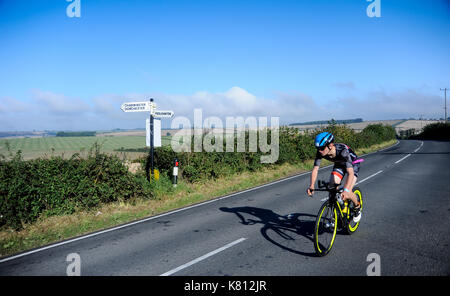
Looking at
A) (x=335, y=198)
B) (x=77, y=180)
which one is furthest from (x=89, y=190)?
(x=335, y=198)

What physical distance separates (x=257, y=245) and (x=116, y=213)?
15.1 ft

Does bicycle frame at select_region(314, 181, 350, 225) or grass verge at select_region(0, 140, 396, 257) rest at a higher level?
bicycle frame at select_region(314, 181, 350, 225)

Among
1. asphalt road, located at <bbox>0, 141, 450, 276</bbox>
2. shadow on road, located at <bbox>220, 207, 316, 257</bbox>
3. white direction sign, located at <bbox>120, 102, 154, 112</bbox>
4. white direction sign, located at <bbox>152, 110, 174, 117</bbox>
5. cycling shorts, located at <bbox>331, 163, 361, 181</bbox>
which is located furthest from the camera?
white direction sign, located at <bbox>152, 110, 174, 117</bbox>

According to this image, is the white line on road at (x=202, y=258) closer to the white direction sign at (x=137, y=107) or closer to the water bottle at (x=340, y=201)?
the water bottle at (x=340, y=201)

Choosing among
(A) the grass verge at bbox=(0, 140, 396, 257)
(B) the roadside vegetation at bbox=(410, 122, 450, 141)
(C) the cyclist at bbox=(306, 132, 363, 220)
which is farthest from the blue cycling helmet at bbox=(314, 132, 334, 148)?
(B) the roadside vegetation at bbox=(410, 122, 450, 141)

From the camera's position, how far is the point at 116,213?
800cm

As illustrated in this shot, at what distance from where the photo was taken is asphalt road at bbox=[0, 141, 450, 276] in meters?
4.37

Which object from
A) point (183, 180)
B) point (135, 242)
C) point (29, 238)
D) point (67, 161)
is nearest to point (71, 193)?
point (67, 161)

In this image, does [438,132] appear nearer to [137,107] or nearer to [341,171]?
[341,171]

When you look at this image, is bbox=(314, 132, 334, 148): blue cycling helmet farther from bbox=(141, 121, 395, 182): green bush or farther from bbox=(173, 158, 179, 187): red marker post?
bbox=(141, 121, 395, 182): green bush

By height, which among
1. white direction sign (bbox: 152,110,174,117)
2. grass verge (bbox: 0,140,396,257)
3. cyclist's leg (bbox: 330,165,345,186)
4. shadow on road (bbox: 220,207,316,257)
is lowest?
grass verge (bbox: 0,140,396,257)

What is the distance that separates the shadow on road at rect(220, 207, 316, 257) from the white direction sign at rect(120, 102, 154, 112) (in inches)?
174

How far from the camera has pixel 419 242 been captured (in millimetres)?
5145
